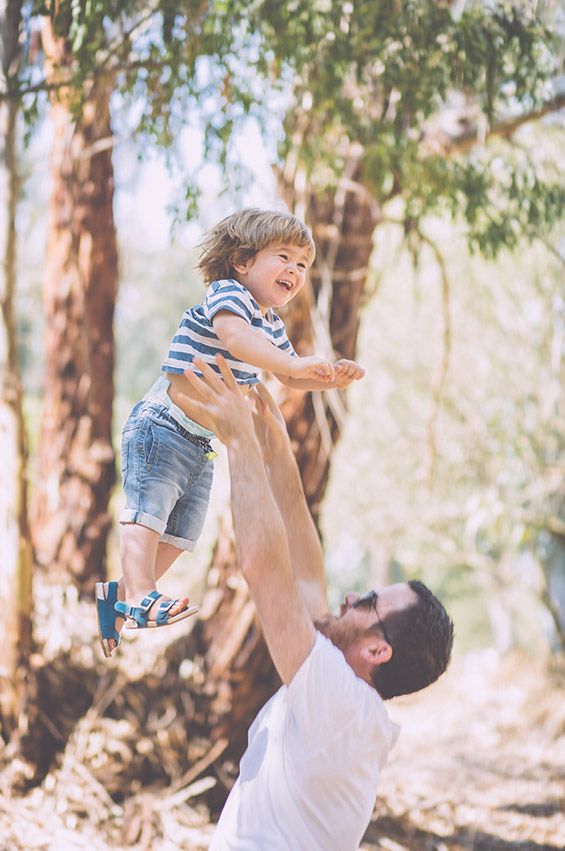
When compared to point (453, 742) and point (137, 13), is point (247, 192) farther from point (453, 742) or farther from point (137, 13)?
point (453, 742)

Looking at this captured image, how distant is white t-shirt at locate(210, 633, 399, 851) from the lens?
208 cm

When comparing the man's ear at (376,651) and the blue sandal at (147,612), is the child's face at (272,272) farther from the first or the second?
the man's ear at (376,651)

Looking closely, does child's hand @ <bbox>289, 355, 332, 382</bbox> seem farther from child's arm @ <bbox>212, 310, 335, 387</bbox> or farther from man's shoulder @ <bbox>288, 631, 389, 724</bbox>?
man's shoulder @ <bbox>288, 631, 389, 724</bbox>

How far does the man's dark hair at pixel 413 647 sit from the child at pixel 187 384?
18.9 inches

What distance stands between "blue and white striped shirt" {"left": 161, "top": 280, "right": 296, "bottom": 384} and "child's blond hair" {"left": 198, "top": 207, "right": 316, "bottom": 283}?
0.08 meters

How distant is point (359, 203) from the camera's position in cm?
488

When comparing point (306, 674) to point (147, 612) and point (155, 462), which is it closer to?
point (147, 612)

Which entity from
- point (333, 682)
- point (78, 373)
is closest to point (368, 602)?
point (333, 682)

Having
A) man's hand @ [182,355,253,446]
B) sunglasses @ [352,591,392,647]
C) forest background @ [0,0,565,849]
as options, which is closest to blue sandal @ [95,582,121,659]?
man's hand @ [182,355,253,446]

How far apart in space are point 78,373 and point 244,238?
3326 millimetres

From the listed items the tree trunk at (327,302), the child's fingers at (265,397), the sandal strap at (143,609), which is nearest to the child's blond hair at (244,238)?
the child's fingers at (265,397)

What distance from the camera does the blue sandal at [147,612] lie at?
6.55ft

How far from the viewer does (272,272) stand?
2137 mm

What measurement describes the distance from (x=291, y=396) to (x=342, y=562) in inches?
649
